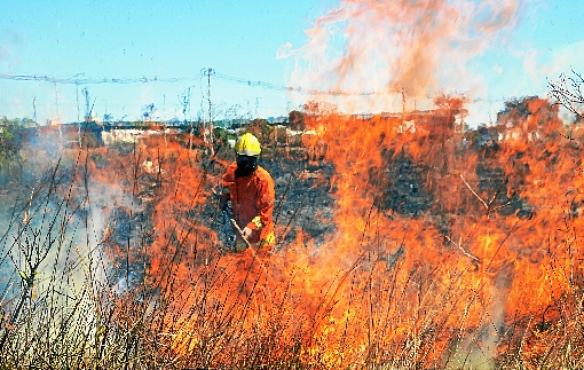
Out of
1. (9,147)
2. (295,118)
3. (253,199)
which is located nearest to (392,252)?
(253,199)

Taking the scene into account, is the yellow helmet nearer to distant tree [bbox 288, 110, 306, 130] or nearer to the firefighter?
the firefighter

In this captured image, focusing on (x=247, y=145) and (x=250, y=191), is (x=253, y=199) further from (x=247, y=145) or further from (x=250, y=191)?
(x=247, y=145)

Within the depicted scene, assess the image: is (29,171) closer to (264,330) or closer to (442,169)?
(442,169)

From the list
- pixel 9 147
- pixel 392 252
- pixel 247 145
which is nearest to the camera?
pixel 247 145

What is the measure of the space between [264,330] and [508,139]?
588 inches

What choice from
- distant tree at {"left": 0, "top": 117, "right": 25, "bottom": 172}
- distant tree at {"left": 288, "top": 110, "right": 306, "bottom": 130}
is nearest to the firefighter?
distant tree at {"left": 288, "top": 110, "right": 306, "bottom": 130}

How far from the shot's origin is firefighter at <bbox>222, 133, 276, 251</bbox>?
550 centimetres

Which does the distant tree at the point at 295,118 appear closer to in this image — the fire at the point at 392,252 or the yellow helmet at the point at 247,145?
the fire at the point at 392,252

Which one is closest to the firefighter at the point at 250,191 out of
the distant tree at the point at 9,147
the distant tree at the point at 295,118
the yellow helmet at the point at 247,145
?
the yellow helmet at the point at 247,145

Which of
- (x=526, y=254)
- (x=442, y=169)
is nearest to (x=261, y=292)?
(x=526, y=254)

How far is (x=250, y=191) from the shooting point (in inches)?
225

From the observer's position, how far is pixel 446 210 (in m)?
14.3

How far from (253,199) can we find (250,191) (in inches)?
3.4

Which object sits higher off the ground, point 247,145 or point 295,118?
point 295,118
